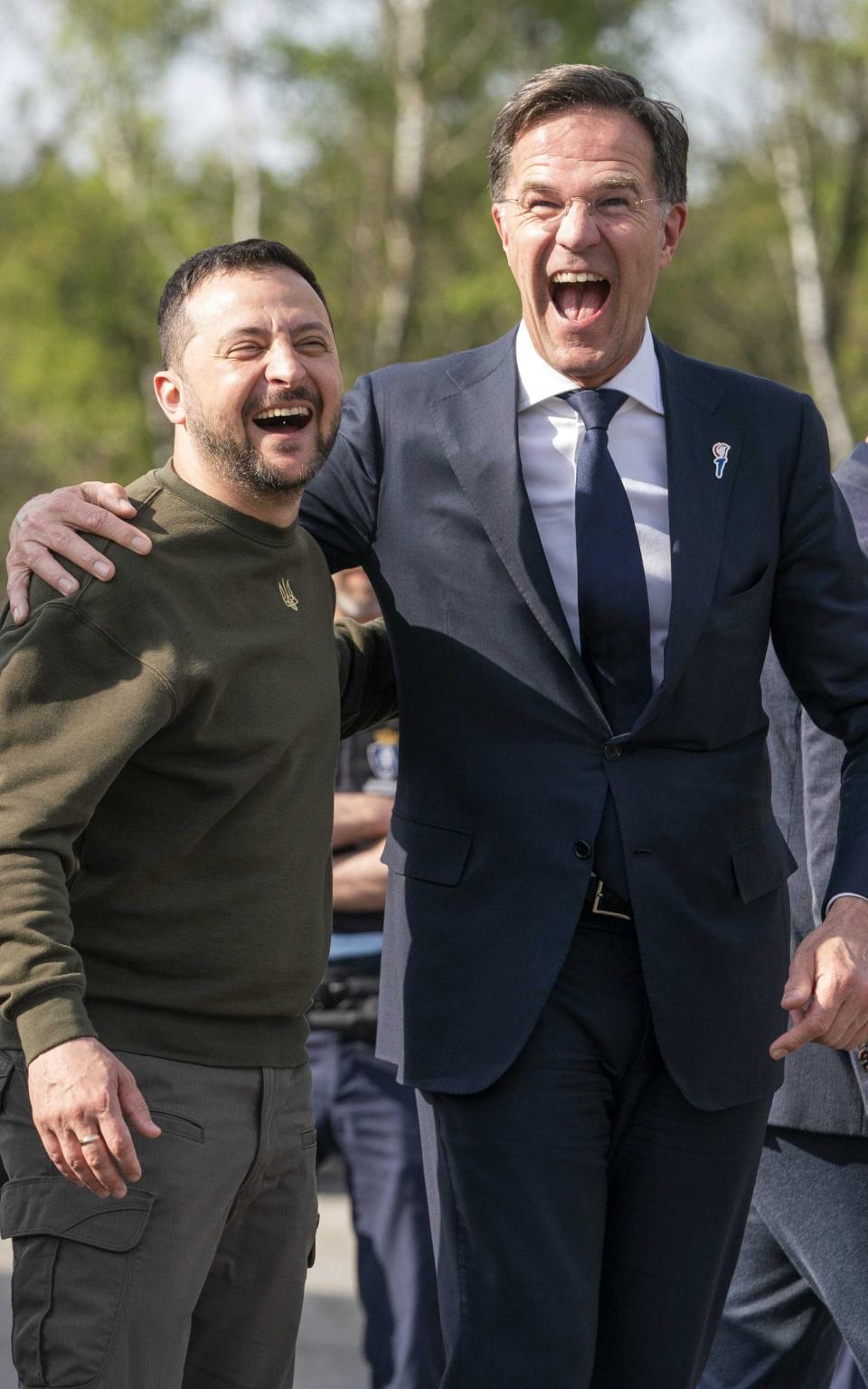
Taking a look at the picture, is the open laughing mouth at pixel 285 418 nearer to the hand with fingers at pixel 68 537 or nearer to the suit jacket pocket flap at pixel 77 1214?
the hand with fingers at pixel 68 537

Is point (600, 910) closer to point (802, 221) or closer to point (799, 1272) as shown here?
point (799, 1272)

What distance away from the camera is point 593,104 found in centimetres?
282

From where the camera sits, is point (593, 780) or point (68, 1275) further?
point (593, 780)

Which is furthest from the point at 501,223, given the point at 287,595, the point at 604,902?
the point at 604,902

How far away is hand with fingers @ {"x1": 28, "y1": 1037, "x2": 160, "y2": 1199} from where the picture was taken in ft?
7.25

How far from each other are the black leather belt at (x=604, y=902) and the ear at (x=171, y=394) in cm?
91

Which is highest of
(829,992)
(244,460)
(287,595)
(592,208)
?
(592,208)

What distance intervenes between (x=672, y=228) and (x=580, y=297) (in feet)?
0.82

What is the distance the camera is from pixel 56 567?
7.98 feet

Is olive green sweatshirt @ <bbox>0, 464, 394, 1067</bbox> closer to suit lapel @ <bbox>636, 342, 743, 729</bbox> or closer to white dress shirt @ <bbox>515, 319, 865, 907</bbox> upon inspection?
white dress shirt @ <bbox>515, 319, 865, 907</bbox>

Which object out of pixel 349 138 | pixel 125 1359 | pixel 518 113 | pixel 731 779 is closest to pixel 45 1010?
pixel 125 1359

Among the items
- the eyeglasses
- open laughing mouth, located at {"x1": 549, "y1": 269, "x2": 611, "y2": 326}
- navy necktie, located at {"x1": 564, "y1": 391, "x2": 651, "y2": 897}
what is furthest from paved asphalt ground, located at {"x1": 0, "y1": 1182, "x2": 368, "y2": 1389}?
the eyeglasses

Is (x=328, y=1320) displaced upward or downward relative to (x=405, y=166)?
downward

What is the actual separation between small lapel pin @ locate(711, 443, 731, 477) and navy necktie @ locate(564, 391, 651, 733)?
154 millimetres
